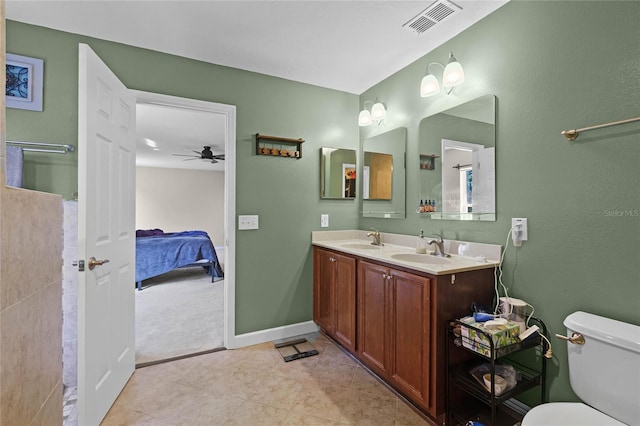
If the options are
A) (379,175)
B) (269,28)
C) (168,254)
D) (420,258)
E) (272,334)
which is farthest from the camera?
(168,254)

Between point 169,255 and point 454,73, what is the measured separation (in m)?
4.55

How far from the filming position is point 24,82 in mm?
1915

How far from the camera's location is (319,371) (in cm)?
222

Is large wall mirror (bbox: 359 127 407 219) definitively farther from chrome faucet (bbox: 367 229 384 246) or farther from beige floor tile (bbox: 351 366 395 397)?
beige floor tile (bbox: 351 366 395 397)

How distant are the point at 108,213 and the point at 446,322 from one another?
2056mm

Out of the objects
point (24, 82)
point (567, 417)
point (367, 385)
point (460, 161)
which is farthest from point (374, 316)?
point (24, 82)

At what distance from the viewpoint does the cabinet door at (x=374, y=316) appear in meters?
1.94

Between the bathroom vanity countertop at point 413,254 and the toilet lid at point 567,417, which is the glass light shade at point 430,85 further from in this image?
the toilet lid at point 567,417

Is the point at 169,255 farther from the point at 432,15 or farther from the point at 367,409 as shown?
the point at 432,15

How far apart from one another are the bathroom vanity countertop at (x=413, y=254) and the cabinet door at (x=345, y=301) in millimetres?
118

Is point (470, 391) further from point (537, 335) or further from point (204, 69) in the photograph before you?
point (204, 69)

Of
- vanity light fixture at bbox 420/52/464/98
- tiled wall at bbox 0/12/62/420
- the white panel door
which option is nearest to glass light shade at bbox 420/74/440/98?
vanity light fixture at bbox 420/52/464/98

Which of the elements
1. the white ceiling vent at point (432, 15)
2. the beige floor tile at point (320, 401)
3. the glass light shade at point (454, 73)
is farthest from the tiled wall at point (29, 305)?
the glass light shade at point (454, 73)

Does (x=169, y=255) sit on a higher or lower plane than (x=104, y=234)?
lower
